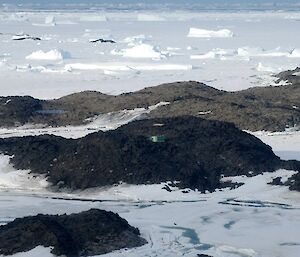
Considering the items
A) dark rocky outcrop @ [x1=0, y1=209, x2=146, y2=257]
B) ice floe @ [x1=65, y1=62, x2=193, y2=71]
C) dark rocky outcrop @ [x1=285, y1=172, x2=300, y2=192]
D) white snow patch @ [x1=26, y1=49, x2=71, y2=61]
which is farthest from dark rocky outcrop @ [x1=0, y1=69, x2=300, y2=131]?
white snow patch @ [x1=26, y1=49, x2=71, y2=61]

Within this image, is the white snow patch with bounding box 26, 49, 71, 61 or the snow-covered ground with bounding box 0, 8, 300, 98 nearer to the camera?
the snow-covered ground with bounding box 0, 8, 300, 98

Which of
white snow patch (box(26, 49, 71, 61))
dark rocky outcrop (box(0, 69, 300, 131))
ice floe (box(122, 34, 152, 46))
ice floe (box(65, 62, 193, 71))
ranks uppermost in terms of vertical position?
ice floe (box(122, 34, 152, 46))

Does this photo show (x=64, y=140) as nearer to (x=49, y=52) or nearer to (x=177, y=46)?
(x=49, y=52)

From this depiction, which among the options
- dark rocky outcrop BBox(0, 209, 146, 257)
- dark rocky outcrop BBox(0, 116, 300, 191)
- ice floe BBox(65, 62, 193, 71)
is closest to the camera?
dark rocky outcrop BBox(0, 209, 146, 257)

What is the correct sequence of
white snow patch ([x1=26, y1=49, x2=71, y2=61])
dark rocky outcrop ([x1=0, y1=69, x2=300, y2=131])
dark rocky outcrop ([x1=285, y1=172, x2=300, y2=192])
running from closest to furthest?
dark rocky outcrop ([x1=285, y1=172, x2=300, y2=192]) → dark rocky outcrop ([x1=0, y1=69, x2=300, y2=131]) → white snow patch ([x1=26, y1=49, x2=71, y2=61])

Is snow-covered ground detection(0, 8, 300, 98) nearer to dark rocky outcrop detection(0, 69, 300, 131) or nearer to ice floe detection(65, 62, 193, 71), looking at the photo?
ice floe detection(65, 62, 193, 71)

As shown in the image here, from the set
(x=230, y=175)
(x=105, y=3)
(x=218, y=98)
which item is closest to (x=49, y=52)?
(x=218, y=98)
